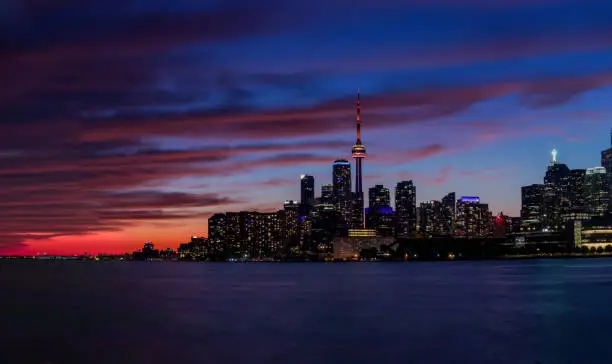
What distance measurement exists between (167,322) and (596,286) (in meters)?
77.4

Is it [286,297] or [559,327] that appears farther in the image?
[286,297]

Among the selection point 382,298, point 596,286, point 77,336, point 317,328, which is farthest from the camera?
point 596,286

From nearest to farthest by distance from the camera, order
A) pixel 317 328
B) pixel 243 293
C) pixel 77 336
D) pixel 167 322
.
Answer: pixel 77 336 < pixel 317 328 < pixel 167 322 < pixel 243 293

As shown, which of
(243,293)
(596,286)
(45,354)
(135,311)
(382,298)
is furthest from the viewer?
(596,286)

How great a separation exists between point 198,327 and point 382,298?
127 feet

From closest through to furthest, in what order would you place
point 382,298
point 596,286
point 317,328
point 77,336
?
point 77,336 → point 317,328 → point 382,298 → point 596,286

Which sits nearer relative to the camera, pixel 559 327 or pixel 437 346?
pixel 437 346

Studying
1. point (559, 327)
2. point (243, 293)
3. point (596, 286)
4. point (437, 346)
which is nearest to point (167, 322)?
point (437, 346)

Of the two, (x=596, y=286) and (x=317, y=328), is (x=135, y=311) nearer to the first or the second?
(x=317, y=328)

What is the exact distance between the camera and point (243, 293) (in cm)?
11131

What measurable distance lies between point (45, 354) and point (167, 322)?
2030 centimetres

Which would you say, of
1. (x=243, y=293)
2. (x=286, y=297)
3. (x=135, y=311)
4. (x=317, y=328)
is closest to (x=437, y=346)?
(x=317, y=328)

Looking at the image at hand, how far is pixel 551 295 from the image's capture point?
98875mm

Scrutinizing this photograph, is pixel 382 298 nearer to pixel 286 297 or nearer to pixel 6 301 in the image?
pixel 286 297
